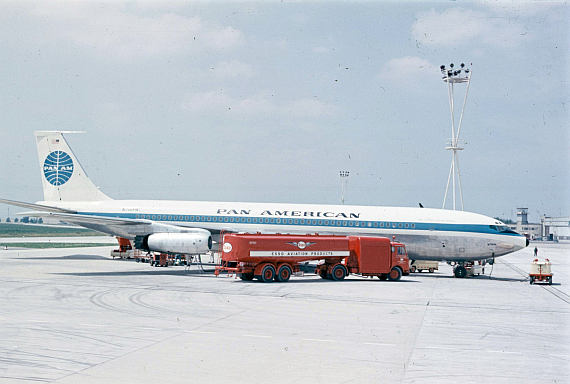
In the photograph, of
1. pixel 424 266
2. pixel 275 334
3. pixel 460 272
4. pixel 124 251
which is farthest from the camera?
pixel 124 251

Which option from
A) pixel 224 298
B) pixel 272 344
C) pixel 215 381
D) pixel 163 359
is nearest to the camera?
pixel 215 381

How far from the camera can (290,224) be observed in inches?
1608

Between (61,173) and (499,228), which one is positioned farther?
(61,173)

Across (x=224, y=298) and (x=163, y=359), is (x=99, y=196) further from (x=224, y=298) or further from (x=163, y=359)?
(x=163, y=359)

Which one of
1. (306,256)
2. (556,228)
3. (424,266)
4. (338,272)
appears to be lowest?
(556,228)

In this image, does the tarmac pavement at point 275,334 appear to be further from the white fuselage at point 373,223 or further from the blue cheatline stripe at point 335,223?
the blue cheatline stripe at point 335,223

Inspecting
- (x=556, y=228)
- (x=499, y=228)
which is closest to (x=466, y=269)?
(x=499, y=228)

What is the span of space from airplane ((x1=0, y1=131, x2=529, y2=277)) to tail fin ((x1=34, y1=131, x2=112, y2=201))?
1.85 meters

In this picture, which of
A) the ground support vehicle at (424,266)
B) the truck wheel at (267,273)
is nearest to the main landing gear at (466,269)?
the ground support vehicle at (424,266)

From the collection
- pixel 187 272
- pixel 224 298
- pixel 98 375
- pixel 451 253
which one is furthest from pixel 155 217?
pixel 98 375

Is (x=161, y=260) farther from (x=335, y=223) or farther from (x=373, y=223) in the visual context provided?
(x=373, y=223)

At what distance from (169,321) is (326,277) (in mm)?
17863

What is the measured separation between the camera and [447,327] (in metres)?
18.6

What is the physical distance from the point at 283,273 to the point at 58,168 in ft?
81.6
